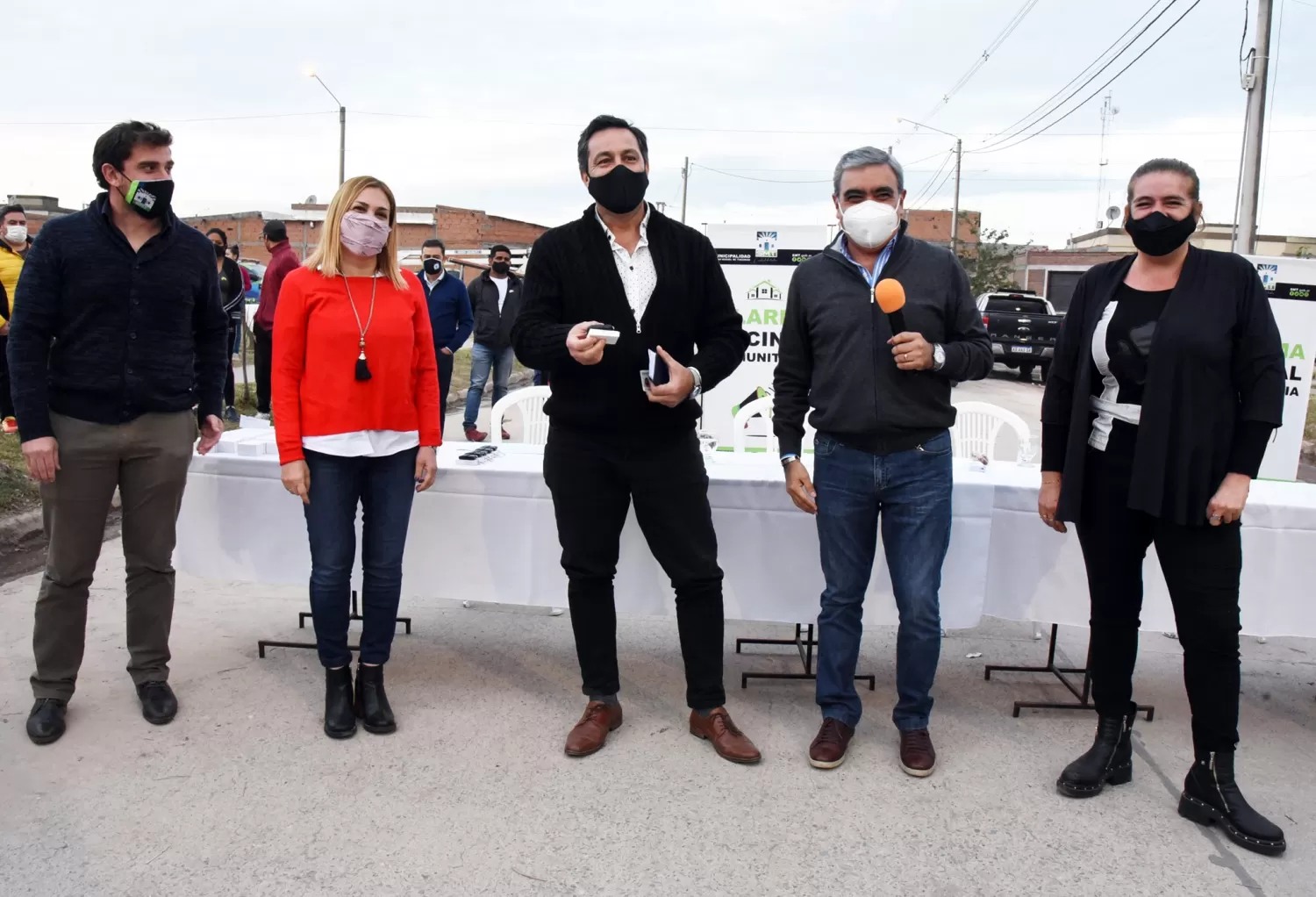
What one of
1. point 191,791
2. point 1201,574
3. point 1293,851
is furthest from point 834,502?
point 191,791

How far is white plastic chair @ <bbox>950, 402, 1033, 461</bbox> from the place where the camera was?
523cm

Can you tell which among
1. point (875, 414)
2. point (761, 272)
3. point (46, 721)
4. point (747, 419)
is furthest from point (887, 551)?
point (761, 272)

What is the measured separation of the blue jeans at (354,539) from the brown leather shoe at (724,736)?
46.6 inches

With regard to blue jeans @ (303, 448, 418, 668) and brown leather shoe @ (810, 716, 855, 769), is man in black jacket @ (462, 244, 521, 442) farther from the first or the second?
brown leather shoe @ (810, 716, 855, 769)

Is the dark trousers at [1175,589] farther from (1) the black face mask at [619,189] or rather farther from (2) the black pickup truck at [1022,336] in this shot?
(2) the black pickup truck at [1022,336]

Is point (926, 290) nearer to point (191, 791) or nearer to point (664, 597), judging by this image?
point (664, 597)

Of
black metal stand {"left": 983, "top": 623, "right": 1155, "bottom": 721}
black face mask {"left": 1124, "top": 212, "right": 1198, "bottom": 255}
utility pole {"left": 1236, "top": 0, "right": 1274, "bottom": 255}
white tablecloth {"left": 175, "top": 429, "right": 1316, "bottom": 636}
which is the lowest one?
black metal stand {"left": 983, "top": 623, "right": 1155, "bottom": 721}

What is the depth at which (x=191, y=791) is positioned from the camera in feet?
9.84

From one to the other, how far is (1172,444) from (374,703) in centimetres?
277

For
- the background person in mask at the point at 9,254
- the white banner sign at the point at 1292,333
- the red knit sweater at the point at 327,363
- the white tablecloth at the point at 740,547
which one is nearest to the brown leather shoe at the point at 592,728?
the white tablecloth at the point at 740,547

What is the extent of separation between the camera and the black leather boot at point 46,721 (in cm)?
328

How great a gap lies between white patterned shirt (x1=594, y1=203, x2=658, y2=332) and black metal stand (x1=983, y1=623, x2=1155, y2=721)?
2.04 meters

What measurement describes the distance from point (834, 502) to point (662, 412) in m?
0.65

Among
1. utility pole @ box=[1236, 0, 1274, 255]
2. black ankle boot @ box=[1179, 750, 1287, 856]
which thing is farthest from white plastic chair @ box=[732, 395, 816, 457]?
utility pole @ box=[1236, 0, 1274, 255]
